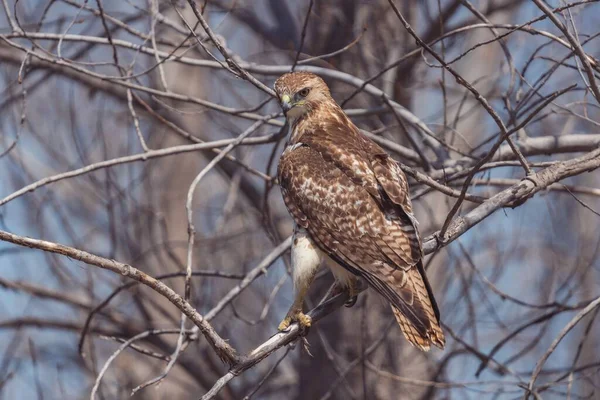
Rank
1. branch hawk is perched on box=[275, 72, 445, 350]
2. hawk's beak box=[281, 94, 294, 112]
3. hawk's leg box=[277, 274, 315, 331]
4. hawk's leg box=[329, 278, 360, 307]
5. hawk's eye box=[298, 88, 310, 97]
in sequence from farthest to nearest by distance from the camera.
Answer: hawk's eye box=[298, 88, 310, 97] → hawk's beak box=[281, 94, 294, 112] → hawk's leg box=[329, 278, 360, 307] → hawk's leg box=[277, 274, 315, 331] → branch hawk is perched on box=[275, 72, 445, 350]

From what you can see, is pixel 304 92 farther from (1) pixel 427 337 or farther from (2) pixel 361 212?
(1) pixel 427 337

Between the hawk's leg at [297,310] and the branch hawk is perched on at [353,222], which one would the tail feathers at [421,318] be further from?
the hawk's leg at [297,310]

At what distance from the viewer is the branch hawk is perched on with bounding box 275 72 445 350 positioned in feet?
12.2

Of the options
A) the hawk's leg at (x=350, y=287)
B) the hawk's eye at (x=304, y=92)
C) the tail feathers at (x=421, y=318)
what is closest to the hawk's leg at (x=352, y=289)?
the hawk's leg at (x=350, y=287)

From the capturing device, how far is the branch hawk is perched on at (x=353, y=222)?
3.73 meters

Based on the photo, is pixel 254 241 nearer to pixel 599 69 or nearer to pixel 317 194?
pixel 317 194

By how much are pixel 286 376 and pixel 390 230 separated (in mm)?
5090

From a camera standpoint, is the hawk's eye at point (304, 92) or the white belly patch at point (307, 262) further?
the hawk's eye at point (304, 92)

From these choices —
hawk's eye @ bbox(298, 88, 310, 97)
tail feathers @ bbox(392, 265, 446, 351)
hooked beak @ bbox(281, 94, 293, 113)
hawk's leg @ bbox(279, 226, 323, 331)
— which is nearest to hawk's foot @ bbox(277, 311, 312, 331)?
hawk's leg @ bbox(279, 226, 323, 331)

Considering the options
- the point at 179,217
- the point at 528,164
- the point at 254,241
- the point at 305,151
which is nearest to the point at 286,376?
the point at 254,241

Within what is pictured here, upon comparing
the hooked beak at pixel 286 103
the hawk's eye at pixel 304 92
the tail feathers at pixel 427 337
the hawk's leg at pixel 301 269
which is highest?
the hawk's eye at pixel 304 92

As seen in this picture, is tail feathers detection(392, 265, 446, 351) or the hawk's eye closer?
tail feathers detection(392, 265, 446, 351)

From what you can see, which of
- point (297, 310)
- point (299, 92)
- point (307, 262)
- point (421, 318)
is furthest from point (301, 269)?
point (299, 92)

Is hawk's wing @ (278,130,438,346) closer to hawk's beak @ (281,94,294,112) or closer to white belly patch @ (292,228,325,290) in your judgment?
white belly patch @ (292,228,325,290)
